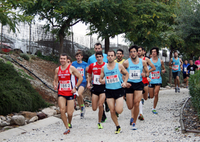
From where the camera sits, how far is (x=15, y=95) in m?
9.44

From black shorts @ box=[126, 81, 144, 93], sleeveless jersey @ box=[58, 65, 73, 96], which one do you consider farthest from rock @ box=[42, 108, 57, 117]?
black shorts @ box=[126, 81, 144, 93]

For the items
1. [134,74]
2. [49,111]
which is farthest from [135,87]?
[49,111]

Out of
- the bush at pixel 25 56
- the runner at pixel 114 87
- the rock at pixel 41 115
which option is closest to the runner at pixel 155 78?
the runner at pixel 114 87

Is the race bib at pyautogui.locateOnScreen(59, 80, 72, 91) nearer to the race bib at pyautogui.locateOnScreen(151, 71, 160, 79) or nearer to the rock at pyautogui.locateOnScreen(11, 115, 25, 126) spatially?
the rock at pyautogui.locateOnScreen(11, 115, 25, 126)

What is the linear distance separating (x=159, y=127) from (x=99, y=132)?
1.60 m

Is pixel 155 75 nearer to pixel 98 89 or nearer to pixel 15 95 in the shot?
pixel 98 89

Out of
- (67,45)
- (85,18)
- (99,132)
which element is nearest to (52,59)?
(67,45)

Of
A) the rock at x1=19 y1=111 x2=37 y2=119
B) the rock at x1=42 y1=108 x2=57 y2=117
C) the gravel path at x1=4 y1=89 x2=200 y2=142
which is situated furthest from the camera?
the rock at x1=42 y1=108 x2=57 y2=117

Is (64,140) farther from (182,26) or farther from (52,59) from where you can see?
(52,59)

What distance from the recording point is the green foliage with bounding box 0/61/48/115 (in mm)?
8883

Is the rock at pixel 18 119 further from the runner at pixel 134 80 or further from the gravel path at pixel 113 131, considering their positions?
the runner at pixel 134 80

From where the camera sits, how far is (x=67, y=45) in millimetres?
20234

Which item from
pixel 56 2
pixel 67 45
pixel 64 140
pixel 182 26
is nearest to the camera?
pixel 64 140

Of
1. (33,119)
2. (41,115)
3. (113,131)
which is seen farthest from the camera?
(41,115)
